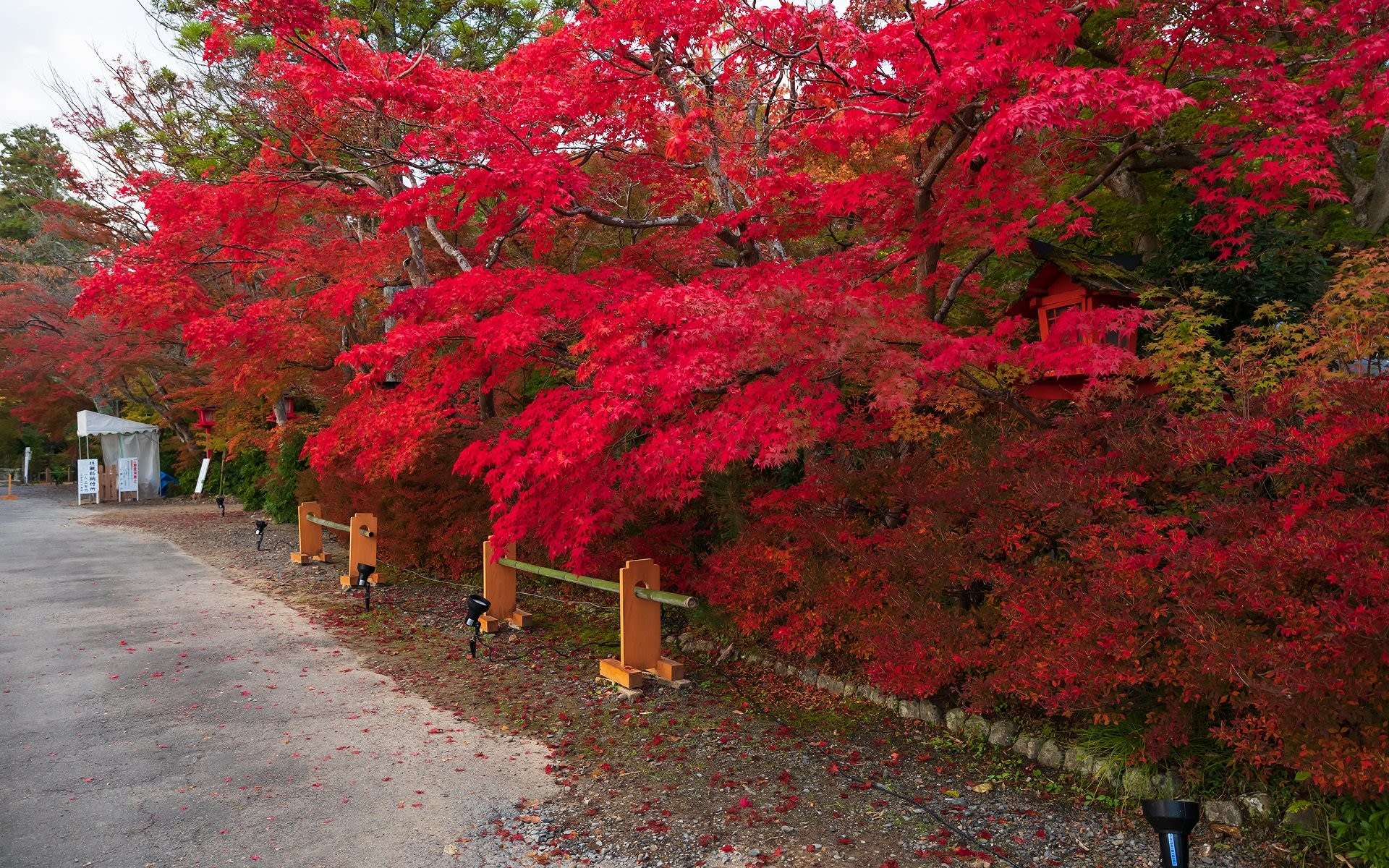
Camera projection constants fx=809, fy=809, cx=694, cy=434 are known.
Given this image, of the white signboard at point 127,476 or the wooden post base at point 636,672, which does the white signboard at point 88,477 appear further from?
the wooden post base at point 636,672

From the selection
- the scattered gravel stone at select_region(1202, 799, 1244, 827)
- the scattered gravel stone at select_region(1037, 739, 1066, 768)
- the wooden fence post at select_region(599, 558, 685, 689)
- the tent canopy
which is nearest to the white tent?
the tent canopy

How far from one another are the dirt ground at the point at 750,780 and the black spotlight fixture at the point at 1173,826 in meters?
1.52

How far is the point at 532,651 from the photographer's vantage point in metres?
7.94

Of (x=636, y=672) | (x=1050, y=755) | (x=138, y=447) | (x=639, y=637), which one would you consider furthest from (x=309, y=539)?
(x=138, y=447)

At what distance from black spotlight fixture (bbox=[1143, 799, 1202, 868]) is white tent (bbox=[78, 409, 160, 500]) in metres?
30.9

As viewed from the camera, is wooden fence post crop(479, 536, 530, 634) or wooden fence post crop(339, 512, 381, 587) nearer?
wooden fence post crop(479, 536, 530, 634)

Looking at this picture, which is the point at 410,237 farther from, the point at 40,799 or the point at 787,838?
the point at 787,838

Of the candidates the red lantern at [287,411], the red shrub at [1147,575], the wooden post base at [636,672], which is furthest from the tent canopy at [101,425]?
the red shrub at [1147,575]

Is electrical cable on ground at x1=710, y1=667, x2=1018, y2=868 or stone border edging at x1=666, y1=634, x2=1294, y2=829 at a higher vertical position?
stone border edging at x1=666, y1=634, x2=1294, y2=829

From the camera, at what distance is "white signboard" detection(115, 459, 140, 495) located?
26406 millimetres

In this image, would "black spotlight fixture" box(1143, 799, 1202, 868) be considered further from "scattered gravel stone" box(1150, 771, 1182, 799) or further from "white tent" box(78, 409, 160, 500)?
"white tent" box(78, 409, 160, 500)

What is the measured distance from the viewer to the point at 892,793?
15.5ft

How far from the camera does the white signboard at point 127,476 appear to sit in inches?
1040

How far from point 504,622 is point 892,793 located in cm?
528
